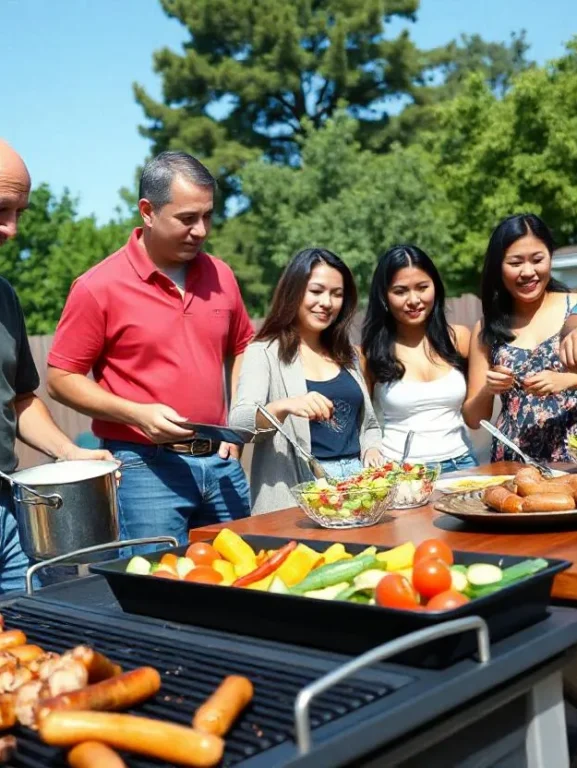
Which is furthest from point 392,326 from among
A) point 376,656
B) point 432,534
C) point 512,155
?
point 512,155

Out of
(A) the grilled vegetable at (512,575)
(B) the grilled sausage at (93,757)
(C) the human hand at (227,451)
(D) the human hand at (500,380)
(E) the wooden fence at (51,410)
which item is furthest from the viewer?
(E) the wooden fence at (51,410)

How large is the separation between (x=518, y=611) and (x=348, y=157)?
25.6 m

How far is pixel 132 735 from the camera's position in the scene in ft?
4.53

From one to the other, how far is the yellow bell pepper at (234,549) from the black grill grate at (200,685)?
32 cm

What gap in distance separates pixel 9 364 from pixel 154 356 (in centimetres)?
72

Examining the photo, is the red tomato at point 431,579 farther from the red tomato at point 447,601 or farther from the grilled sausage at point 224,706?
the grilled sausage at point 224,706

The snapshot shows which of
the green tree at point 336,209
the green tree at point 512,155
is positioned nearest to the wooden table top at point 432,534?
the green tree at point 336,209

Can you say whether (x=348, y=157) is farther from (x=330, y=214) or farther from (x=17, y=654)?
(x=17, y=654)

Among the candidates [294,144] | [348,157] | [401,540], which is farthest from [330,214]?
[401,540]

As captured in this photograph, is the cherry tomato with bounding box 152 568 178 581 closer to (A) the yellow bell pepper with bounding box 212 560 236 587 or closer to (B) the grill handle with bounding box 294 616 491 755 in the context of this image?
(A) the yellow bell pepper with bounding box 212 560 236 587

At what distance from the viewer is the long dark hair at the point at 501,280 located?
4289 millimetres

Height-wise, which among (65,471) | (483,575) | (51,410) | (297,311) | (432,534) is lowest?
(51,410)

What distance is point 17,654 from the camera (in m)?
1.76

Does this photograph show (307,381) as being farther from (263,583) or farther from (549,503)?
(263,583)
